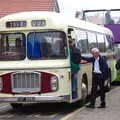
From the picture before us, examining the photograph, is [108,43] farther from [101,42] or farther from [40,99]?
[40,99]

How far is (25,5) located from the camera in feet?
159

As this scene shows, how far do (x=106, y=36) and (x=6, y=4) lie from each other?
2514 centimetres

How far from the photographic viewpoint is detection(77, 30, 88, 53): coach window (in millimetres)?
17875

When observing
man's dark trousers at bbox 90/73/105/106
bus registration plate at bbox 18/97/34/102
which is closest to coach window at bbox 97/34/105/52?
man's dark trousers at bbox 90/73/105/106

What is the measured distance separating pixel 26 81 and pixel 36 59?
0.72m

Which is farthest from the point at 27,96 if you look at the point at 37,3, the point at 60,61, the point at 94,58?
the point at 37,3

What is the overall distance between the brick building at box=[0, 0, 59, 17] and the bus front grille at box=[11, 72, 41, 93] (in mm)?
31924

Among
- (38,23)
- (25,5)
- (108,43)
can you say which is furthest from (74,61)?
(25,5)

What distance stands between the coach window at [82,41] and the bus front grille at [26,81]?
2295 mm

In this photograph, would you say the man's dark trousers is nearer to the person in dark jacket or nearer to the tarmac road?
the person in dark jacket

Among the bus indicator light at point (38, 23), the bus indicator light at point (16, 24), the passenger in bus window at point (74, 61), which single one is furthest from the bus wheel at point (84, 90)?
the bus indicator light at point (16, 24)

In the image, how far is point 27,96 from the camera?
16.0 meters

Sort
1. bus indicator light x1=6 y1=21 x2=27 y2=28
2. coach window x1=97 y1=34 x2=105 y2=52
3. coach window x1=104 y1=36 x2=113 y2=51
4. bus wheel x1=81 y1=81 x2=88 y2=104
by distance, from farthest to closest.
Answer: coach window x1=104 y1=36 x2=113 y2=51 → coach window x1=97 y1=34 x2=105 y2=52 → bus wheel x1=81 y1=81 x2=88 y2=104 → bus indicator light x1=6 y1=21 x2=27 y2=28

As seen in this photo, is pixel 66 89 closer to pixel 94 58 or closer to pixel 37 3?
pixel 94 58
